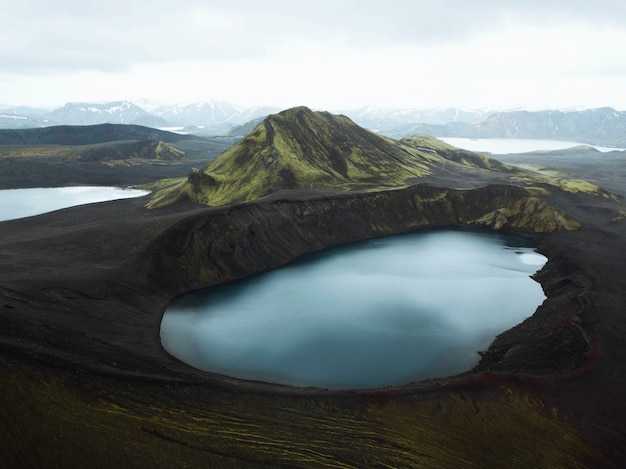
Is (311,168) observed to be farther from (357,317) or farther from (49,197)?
(49,197)

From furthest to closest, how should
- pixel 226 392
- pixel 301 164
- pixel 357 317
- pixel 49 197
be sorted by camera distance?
pixel 49 197 < pixel 301 164 < pixel 357 317 < pixel 226 392

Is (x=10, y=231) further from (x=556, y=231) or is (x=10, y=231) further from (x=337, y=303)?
(x=556, y=231)

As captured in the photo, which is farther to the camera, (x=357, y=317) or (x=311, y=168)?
(x=311, y=168)

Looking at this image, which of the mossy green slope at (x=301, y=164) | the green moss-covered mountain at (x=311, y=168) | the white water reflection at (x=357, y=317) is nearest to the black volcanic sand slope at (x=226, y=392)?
the white water reflection at (x=357, y=317)

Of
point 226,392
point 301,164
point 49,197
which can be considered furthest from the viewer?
point 49,197

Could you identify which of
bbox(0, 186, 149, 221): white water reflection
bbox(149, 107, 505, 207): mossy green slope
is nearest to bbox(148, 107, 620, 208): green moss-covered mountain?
bbox(149, 107, 505, 207): mossy green slope

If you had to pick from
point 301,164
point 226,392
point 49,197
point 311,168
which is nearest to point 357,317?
point 226,392

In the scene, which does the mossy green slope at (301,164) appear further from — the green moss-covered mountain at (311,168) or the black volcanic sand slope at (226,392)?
the black volcanic sand slope at (226,392)

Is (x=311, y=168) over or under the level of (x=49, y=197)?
over
